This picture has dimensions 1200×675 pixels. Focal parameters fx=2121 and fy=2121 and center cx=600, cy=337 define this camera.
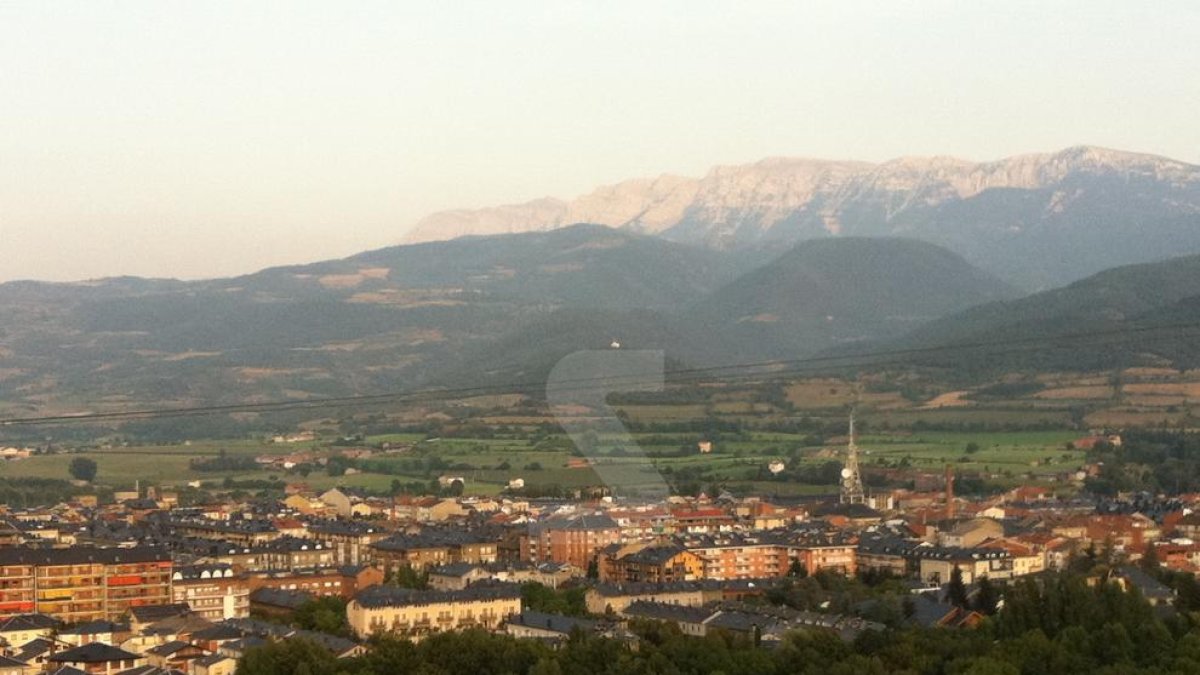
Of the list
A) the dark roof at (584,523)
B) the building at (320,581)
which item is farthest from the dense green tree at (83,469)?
the building at (320,581)

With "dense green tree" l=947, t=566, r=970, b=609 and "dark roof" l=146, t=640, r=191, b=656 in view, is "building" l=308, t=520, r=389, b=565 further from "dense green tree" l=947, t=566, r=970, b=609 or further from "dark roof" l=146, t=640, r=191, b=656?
"dense green tree" l=947, t=566, r=970, b=609

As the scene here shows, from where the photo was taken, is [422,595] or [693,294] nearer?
[422,595]

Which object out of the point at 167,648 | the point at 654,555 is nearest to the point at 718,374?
the point at 654,555

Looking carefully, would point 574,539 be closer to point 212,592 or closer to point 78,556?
point 212,592

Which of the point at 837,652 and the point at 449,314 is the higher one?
the point at 449,314

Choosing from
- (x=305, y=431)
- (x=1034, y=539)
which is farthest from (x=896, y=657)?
(x=305, y=431)

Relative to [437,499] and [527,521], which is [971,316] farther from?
[527,521]
